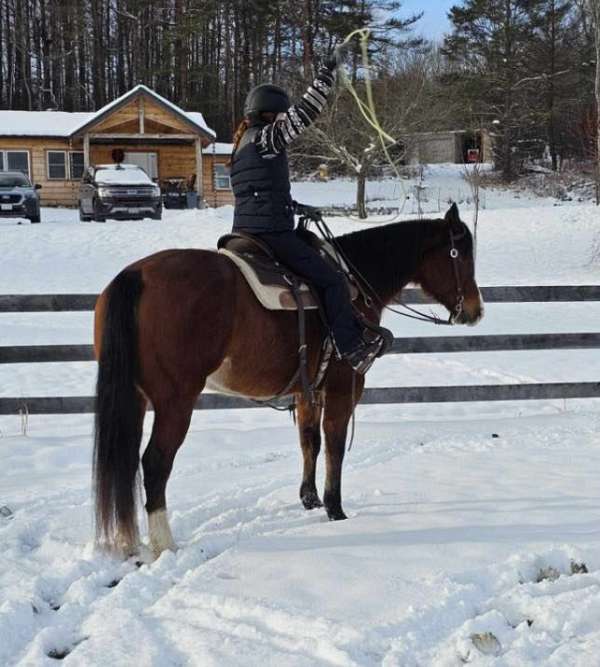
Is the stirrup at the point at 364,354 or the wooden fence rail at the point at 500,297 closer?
the stirrup at the point at 364,354

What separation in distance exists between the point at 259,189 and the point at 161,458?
5.37 feet

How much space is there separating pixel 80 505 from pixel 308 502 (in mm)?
1485

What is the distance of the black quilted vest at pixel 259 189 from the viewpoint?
15.0 ft

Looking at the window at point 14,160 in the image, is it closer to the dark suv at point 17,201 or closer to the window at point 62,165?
the window at point 62,165

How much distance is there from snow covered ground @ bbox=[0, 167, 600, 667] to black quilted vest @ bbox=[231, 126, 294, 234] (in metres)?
1.80

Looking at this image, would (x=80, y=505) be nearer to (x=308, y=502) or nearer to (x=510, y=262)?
(x=308, y=502)

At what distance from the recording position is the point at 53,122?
35.0m

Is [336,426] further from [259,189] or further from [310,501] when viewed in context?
[259,189]

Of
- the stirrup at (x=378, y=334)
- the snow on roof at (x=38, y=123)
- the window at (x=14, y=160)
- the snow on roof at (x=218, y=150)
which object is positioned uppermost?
the snow on roof at (x=38, y=123)

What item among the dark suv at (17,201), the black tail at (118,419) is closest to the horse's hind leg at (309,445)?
the black tail at (118,419)

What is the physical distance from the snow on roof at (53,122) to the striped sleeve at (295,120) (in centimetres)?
2978

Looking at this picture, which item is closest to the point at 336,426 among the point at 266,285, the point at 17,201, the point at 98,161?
the point at 266,285

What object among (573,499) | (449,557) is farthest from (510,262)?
(449,557)

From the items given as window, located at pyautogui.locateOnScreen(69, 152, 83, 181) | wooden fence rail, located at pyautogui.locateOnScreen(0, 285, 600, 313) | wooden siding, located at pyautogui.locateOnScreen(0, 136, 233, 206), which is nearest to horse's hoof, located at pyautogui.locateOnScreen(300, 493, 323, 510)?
wooden fence rail, located at pyautogui.locateOnScreen(0, 285, 600, 313)
